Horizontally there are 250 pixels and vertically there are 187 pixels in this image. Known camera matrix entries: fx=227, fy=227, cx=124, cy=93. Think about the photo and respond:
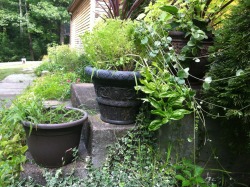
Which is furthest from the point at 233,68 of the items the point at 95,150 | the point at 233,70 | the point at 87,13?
the point at 87,13

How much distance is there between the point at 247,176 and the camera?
1754 mm

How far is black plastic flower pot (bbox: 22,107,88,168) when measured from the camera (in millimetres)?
1428

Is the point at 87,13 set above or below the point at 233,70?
above

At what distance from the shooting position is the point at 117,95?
1.54 metres

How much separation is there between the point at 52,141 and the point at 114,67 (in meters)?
0.64

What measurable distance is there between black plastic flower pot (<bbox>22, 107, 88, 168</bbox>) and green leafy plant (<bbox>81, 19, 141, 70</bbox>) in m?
0.43

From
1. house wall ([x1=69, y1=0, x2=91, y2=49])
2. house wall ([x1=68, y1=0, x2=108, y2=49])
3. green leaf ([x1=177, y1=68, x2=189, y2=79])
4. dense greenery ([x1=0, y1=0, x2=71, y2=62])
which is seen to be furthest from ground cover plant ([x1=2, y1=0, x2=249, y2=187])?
dense greenery ([x1=0, y1=0, x2=71, y2=62])

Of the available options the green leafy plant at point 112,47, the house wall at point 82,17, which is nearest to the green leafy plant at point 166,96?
the green leafy plant at point 112,47

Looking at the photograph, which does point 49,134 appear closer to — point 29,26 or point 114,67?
point 114,67

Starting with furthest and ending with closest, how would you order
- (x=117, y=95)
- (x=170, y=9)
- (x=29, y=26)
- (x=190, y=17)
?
(x=29, y=26), (x=190, y=17), (x=117, y=95), (x=170, y=9)

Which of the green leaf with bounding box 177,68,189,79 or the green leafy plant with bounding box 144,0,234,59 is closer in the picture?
the green leaf with bounding box 177,68,189,79

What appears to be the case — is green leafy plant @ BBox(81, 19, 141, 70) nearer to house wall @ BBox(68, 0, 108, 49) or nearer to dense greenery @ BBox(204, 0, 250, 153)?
dense greenery @ BBox(204, 0, 250, 153)

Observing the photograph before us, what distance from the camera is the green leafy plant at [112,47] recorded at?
1548 millimetres

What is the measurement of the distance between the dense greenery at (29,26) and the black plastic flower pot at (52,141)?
1717cm
